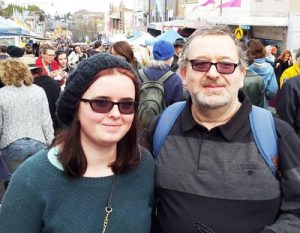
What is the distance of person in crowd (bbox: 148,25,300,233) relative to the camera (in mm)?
2004

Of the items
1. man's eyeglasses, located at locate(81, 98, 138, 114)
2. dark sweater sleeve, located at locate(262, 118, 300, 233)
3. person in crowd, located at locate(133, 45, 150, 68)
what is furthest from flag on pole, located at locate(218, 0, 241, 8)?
man's eyeglasses, located at locate(81, 98, 138, 114)

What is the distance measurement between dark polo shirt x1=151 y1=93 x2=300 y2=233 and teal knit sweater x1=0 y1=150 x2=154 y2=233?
247 millimetres

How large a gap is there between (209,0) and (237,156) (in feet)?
80.4

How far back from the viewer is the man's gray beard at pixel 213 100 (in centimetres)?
211

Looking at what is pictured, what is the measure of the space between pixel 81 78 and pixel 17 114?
289 cm

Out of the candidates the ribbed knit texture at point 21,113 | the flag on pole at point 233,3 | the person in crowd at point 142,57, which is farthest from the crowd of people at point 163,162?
the flag on pole at point 233,3

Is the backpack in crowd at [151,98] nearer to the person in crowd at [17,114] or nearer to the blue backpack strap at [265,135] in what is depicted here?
the person in crowd at [17,114]

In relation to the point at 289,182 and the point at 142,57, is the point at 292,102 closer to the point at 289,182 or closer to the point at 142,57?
the point at 289,182

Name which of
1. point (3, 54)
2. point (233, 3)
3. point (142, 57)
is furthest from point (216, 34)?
point (233, 3)

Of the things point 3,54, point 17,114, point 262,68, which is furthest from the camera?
point 3,54

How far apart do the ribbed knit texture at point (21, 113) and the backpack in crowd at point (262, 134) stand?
2669mm

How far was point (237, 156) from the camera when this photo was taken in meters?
2.04

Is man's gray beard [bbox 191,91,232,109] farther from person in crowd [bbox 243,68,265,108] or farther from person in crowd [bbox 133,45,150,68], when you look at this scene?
person in crowd [bbox 133,45,150,68]

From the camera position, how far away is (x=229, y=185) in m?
2.01
